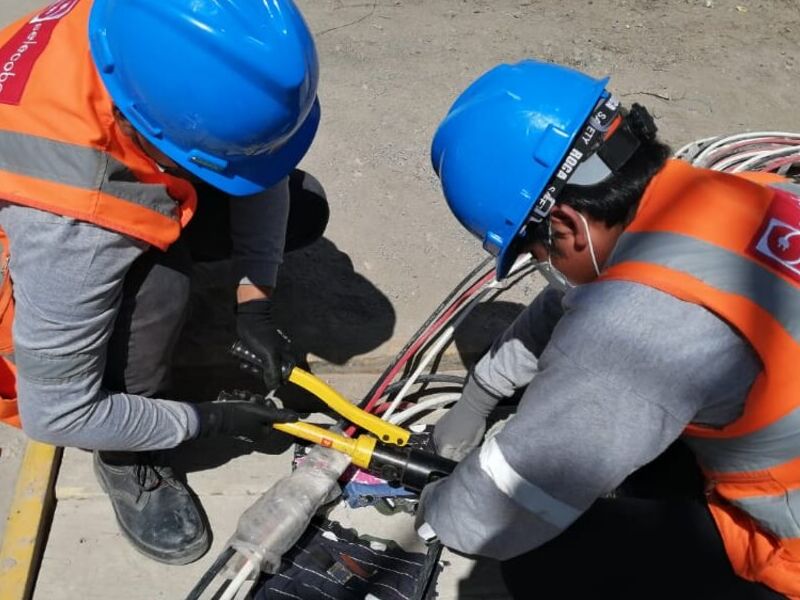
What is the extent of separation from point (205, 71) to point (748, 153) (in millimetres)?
2317

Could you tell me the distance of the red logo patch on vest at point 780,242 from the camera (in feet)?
4.39

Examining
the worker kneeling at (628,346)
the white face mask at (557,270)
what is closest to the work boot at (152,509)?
the worker kneeling at (628,346)

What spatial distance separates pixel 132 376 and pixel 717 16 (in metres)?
3.72

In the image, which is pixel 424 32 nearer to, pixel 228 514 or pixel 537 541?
pixel 228 514

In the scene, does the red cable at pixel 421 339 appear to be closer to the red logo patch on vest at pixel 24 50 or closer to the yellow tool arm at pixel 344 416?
the yellow tool arm at pixel 344 416

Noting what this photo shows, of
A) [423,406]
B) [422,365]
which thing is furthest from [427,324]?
[423,406]

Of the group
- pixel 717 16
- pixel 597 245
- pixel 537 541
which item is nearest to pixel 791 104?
pixel 717 16

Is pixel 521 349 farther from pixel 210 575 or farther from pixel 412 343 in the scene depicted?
pixel 210 575

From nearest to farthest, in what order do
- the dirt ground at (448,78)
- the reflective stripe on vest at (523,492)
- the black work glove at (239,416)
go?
the reflective stripe on vest at (523,492) < the black work glove at (239,416) < the dirt ground at (448,78)

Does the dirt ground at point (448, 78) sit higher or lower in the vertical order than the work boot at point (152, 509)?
higher

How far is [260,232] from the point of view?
87.1 inches

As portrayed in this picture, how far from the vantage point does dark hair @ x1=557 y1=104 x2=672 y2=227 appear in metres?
1.44

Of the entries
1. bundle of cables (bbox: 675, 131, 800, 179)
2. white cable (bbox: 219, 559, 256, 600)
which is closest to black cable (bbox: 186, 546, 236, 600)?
white cable (bbox: 219, 559, 256, 600)

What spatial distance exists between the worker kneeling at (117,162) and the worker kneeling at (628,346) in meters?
0.40
